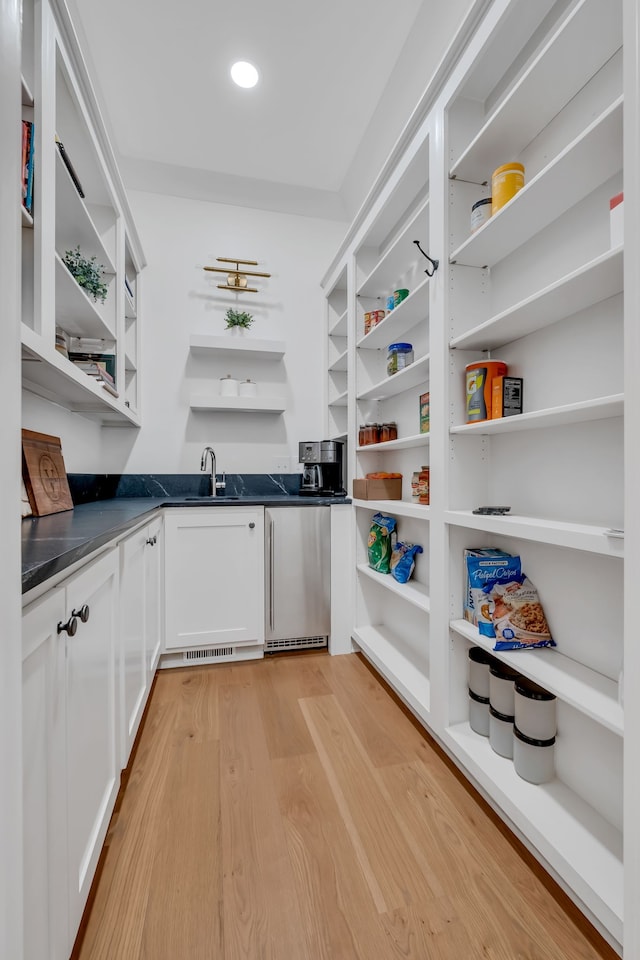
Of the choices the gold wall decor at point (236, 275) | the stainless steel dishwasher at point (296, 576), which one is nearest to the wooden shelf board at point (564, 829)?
the stainless steel dishwasher at point (296, 576)

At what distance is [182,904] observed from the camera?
1104mm

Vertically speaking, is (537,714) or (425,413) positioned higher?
(425,413)

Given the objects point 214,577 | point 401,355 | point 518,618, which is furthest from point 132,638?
point 401,355

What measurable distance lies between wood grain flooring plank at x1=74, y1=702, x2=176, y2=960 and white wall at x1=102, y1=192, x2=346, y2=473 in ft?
6.31

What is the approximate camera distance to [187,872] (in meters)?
1.19

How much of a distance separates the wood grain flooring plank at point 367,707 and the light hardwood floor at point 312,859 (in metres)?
0.01

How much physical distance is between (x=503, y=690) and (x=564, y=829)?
37 cm

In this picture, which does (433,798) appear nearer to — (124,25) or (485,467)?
(485,467)

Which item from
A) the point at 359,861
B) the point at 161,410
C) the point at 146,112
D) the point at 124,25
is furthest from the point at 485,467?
the point at 146,112

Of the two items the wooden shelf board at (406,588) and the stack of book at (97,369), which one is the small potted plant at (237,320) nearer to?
the stack of book at (97,369)

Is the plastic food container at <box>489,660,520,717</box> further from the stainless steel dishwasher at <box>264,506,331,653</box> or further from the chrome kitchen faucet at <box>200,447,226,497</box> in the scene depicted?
the chrome kitchen faucet at <box>200,447,226,497</box>

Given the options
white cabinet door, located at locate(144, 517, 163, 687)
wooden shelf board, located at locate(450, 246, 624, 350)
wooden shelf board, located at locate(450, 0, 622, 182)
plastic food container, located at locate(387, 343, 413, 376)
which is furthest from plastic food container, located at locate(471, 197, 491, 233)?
white cabinet door, located at locate(144, 517, 163, 687)

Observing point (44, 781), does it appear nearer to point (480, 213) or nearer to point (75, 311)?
point (75, 311)

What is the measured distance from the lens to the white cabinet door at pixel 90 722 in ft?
3.03
